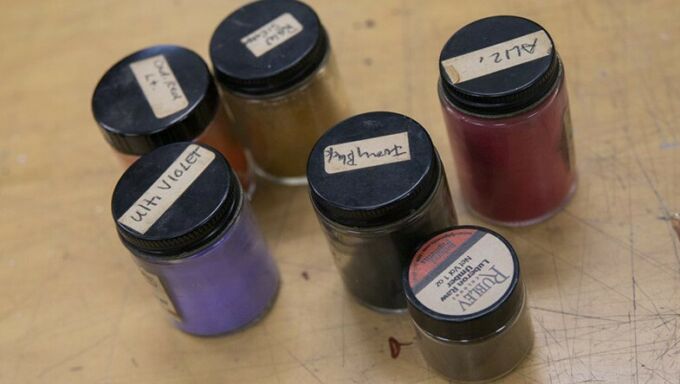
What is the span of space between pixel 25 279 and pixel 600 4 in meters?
0.69

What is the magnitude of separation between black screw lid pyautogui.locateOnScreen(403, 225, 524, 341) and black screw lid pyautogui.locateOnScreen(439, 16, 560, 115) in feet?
0.36

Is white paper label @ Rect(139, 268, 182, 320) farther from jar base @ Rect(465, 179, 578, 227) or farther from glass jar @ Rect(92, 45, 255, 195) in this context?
jar base @ Rect(465, 179, 578, 227)

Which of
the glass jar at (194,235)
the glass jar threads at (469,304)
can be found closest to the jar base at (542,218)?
the glass jar threads at (469,304)

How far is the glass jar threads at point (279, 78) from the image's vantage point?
90cm

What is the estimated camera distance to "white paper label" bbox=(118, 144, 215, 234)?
804mm

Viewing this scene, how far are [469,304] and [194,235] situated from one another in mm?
235

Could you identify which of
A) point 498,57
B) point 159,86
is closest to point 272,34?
point 159,86

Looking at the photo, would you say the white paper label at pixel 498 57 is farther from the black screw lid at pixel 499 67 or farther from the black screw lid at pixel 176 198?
the black screw lid at pixel 176 198

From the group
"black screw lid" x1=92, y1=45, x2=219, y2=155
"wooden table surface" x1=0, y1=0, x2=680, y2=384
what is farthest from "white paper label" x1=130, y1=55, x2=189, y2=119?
"wooden table surface" x1=0, y1=0, x2=680, y2=384

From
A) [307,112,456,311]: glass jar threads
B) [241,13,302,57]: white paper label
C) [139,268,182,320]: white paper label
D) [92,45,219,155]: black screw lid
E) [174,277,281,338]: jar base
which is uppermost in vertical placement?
[241,13,302,57]: white paper label

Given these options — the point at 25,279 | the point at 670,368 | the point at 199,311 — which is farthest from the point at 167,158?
the point at 670,368

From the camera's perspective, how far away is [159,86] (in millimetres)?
922

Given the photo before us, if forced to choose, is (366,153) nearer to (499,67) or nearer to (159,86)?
(499,67)

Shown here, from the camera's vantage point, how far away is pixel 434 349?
779 millimetres
